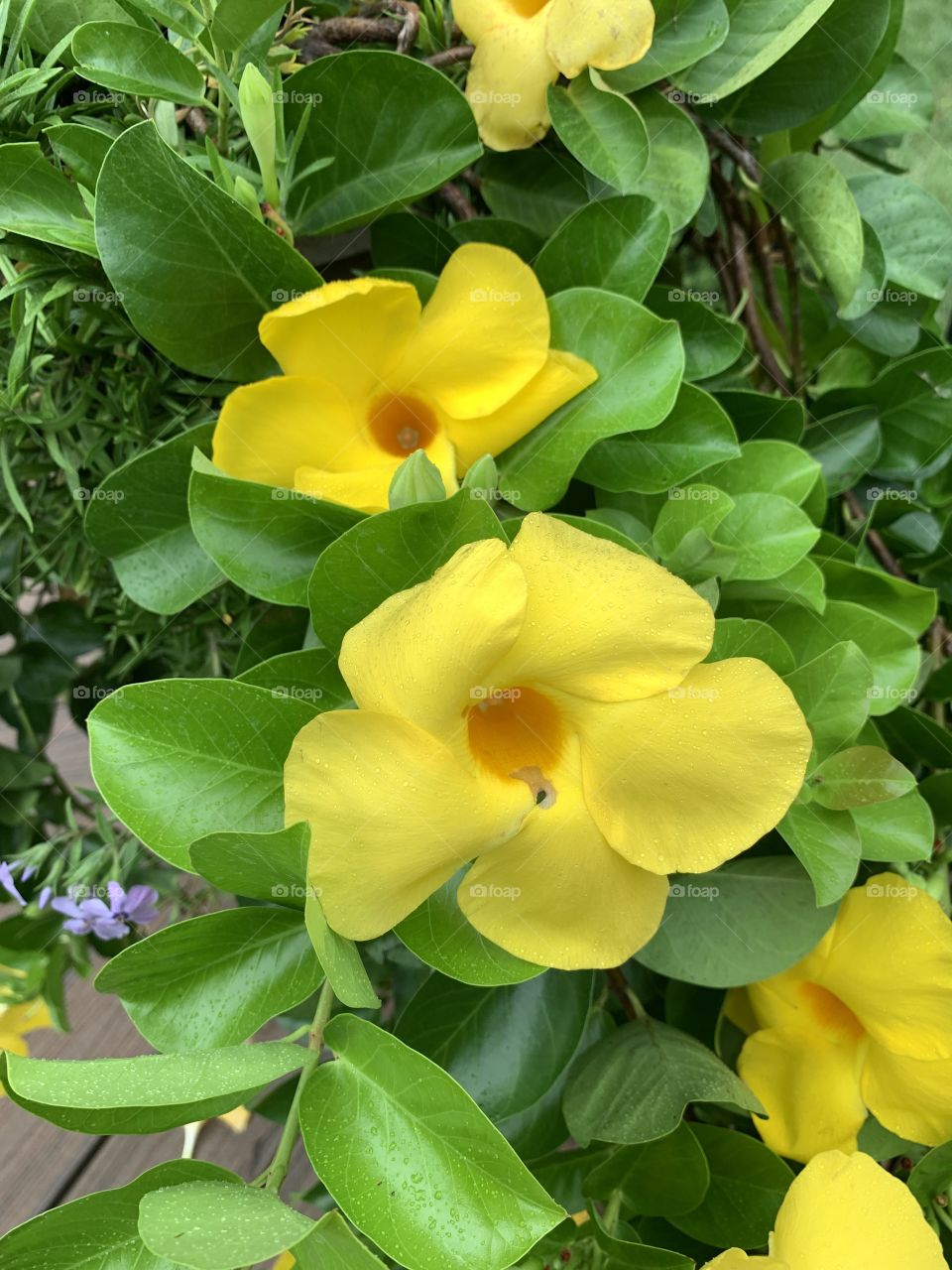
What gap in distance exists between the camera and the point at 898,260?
0.43 meters

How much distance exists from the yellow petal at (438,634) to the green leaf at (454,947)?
69 mm

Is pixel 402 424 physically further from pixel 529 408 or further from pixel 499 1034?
pixel 499 1034

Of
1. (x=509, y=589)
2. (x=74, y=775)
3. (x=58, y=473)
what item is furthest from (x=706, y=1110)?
(x=74, y=775)

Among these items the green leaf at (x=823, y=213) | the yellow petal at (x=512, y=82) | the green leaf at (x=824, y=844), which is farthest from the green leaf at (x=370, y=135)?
the green leaf at (x=824, y=844)

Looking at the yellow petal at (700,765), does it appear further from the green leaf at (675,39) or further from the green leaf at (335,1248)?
the green leaf at (675,39)

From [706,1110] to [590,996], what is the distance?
8 centimetres

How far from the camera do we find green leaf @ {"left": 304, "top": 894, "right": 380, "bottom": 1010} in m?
0.23

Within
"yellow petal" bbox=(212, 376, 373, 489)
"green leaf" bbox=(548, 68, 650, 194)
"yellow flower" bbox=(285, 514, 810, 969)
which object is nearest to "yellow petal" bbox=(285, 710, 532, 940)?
"yellow flower" bbox=(285, 514, 810, 969)

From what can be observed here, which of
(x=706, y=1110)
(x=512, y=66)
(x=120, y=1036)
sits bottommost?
(x=120, y=1036)

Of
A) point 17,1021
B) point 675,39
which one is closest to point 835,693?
point 675,39

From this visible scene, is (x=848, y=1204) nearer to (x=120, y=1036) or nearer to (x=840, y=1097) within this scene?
(x=840, y=1097)

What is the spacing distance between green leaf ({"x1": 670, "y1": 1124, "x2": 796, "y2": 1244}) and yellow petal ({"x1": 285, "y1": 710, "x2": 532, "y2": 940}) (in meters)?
0.17

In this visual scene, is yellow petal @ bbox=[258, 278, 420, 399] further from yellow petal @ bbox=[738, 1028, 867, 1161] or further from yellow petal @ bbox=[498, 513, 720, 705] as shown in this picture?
yellow petal @ bbox=[738, 1028, 867, 1161]

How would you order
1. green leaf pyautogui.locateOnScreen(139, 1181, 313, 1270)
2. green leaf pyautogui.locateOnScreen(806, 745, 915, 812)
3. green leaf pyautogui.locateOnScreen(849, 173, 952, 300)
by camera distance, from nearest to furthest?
green leaf pyautogui.locateOnScreen(139, 1181, 313, 1270), green leaf pyautogui.locateOnScreen(806, 745, 915, 812), green leaf pyautogui.locateOnScreen(849, 173, 952, 300)
